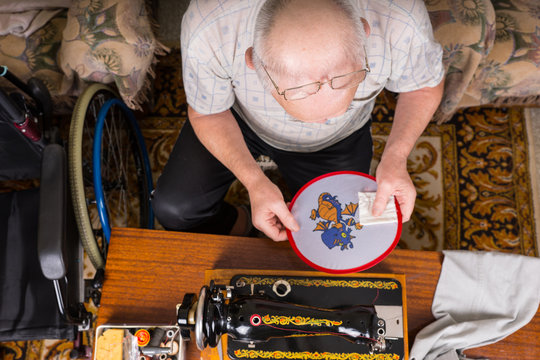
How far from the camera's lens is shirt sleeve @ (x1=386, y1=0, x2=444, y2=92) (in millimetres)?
934

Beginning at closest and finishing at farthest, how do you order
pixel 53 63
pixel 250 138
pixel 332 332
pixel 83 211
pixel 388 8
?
pixel 332 332, pixel 388 8, pixel 83 211, pixel 250 138, pixel 53 63

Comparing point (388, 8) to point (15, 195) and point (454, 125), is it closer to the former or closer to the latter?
point (454, 125)

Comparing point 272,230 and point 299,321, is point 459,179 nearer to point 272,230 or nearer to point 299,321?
point 272,230

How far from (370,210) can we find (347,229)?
0.22ft

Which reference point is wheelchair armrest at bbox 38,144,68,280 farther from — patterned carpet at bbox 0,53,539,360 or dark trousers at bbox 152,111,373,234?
patterned carpet at bbox 0,53,539,360

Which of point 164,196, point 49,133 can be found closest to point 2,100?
point 49,133

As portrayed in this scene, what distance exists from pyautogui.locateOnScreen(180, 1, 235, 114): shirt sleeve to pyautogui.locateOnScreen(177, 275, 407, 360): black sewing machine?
463 millimetres

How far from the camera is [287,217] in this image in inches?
35.3

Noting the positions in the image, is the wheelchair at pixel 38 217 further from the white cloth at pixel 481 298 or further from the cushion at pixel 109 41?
the white cloth at pixel 481 298

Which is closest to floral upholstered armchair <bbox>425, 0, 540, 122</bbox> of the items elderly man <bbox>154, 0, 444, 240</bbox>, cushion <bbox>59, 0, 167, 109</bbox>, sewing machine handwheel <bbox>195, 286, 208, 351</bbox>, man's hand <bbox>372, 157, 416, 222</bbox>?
elderly man <bbox>154, 0, 444, 240</bbox>

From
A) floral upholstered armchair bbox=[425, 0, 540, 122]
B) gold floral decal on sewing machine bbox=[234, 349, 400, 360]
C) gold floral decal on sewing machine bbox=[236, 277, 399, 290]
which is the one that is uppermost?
floral upholstered armchair bbox=[425, 0, 540, 122]

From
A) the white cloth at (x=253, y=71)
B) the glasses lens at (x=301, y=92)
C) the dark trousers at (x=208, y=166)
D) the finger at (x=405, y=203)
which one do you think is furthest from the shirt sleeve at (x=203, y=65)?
the finger at (x=405, y=203)

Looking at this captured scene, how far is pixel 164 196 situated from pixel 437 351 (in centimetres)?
85

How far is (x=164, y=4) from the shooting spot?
78.6 inches
